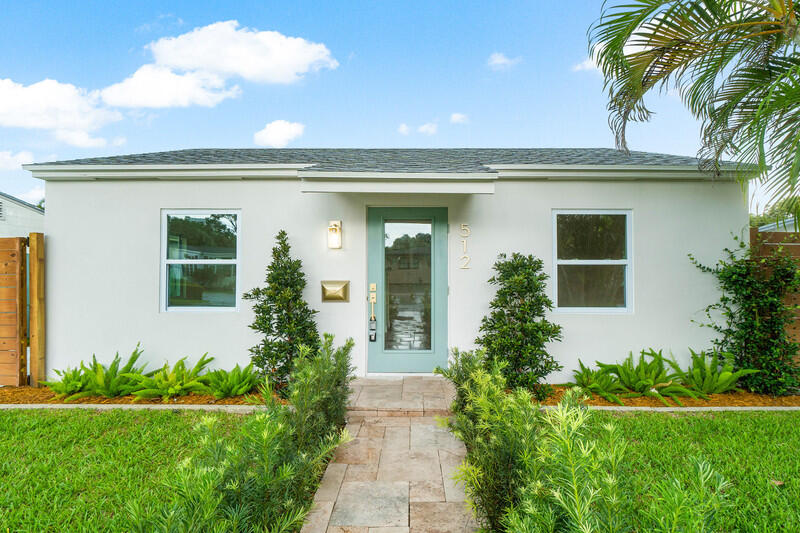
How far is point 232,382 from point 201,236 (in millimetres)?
2179

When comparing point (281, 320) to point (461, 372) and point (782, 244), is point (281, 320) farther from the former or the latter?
point (782, 244)

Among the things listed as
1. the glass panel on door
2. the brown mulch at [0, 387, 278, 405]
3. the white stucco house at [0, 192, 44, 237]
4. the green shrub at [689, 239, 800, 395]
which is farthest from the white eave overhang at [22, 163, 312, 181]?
the white stucco house at [0, 192, 44, 237]

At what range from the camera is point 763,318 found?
16.8ft

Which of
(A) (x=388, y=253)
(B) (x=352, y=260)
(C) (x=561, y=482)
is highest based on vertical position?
(A) (x=388, y=253)

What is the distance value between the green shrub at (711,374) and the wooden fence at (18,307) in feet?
27.9

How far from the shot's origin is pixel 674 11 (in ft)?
14.0

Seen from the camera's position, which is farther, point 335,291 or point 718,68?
point 335,291

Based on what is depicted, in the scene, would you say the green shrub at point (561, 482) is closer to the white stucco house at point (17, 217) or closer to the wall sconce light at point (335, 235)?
the wall sconce light at point (335, 235)

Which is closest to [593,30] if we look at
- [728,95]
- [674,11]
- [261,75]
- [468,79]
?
[674,11]

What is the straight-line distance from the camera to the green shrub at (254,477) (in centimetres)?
140

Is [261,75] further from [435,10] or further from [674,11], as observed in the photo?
[674,11]

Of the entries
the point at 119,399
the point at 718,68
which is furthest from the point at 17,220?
the point at 718,68

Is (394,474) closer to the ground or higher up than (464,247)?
closer to the ground

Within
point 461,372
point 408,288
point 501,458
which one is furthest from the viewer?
point 408,288
